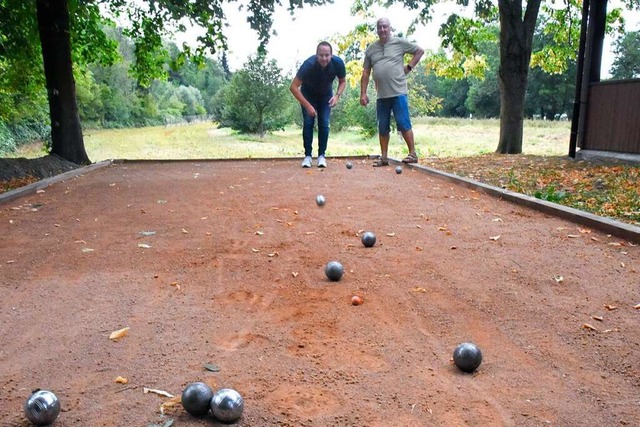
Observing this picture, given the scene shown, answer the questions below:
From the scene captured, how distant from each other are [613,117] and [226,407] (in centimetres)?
975

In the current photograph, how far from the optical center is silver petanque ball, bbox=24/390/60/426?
1698mm

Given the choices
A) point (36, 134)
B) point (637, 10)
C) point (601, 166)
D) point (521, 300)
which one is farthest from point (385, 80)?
point (36, 134)

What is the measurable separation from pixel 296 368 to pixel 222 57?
13.6 metres

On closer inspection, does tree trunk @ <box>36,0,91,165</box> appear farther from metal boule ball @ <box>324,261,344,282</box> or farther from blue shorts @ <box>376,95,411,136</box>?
metal boule ball @ <box>324,261,344,282</box>

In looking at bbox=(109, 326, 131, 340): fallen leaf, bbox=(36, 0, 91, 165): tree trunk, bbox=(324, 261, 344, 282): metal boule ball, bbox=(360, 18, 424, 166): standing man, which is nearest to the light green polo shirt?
bbox=(360, 18, 424, 166): standing man

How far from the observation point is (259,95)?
32000 mm

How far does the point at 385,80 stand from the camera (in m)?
8.71

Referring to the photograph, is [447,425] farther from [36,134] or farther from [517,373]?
[36,134]

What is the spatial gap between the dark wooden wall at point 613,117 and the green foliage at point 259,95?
23697mm

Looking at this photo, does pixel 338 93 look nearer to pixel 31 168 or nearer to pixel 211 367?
pixel 31 168

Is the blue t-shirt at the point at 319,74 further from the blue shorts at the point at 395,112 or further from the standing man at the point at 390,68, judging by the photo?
the blue shorts at the point at 395,112

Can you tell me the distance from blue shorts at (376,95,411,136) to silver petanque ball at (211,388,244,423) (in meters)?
7.48

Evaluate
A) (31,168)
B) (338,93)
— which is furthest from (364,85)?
(31,168)

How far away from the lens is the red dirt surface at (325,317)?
→ 188 centimetres
